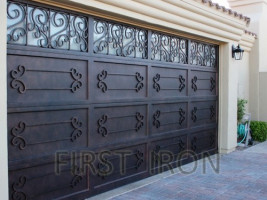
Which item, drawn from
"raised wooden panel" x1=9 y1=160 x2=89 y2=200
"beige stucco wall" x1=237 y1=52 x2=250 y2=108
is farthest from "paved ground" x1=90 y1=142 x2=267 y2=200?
"beige stucco wall" x1=237 y1=52 x2=250 y2=108

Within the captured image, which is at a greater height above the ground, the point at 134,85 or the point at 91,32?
the point at 91,32

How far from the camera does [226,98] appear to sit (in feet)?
25.6

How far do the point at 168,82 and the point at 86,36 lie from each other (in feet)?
7.14

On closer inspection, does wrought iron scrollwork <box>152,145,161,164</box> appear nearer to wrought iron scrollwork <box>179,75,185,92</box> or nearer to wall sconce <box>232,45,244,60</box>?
wrought iron scrollwork <box>179,75,185,92</box>

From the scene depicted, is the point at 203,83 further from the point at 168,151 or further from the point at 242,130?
the point at 242,130

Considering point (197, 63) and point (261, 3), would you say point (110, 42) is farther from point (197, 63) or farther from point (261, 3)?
point (261, 3)

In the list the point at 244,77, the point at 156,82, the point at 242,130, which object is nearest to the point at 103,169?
the point at 156,82

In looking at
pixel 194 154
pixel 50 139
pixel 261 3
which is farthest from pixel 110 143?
pixel 261 3

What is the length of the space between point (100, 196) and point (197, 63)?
3.76 m

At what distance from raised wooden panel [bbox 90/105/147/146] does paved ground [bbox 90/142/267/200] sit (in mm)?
799

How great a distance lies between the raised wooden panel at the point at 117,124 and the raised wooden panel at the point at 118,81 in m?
0.20

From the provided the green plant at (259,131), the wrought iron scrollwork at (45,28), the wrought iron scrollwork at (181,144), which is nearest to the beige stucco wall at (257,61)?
the green plant at (259,131)

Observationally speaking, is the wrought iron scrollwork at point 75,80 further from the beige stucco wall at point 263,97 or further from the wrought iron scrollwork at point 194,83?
the beige stucco wall at point 263,97

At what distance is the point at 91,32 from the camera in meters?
4.65
